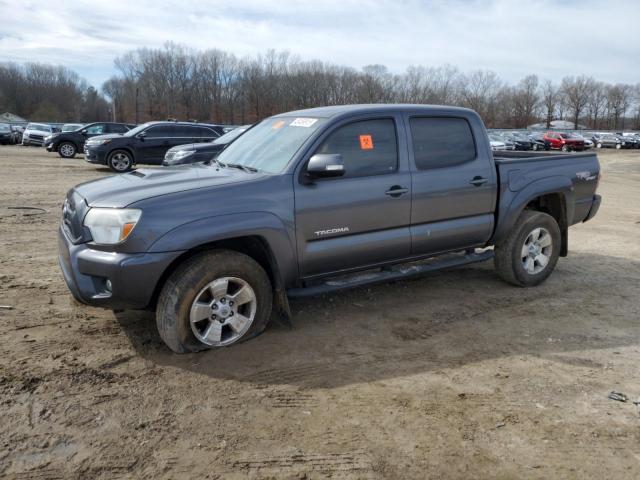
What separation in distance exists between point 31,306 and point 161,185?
1885 millimetres

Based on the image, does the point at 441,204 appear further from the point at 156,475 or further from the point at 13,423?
the point at 13,423

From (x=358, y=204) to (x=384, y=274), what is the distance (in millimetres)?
711

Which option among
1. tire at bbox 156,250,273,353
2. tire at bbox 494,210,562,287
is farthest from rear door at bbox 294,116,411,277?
tire at bbox 494,210,562,287

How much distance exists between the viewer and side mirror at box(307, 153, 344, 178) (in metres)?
3.95

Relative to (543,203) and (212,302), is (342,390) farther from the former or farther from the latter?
(543,203)

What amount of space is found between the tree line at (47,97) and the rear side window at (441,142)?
10762 centimetres

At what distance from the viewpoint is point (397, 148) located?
4602 mm

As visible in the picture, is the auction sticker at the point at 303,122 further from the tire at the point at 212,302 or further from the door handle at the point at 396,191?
the tire at the point at 212,302

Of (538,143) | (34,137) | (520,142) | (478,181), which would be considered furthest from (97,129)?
(538,143)

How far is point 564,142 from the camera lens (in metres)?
42.8

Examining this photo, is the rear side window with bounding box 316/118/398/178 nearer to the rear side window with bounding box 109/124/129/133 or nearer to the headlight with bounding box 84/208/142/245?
the headlight with bounding box 84/208/142/245

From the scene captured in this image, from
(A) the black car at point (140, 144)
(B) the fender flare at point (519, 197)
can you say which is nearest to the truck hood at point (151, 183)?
(B) the fender flare at point (519, 197)

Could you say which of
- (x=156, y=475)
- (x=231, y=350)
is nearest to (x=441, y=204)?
(x=231, y=350)

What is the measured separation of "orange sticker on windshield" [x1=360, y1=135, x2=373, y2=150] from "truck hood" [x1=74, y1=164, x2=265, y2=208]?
0.93 meters
